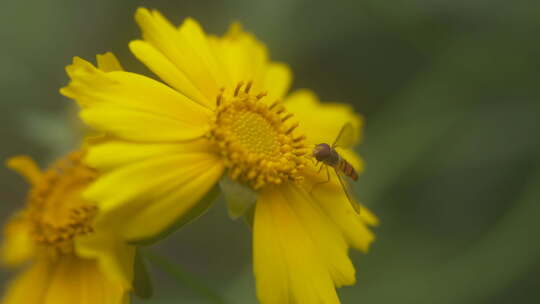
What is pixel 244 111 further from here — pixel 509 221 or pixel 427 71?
pixel 427 71

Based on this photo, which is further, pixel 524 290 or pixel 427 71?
pixel 427 71

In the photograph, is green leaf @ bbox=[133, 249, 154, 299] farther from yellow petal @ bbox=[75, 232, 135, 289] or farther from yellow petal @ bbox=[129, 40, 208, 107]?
yellow petal @ bbox=[129, 40, 208, 107]

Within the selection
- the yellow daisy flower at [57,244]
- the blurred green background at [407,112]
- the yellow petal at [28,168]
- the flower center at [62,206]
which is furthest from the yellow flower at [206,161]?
the blurred green background at [407,112]

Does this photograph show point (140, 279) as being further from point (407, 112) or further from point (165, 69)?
point (407, 112)

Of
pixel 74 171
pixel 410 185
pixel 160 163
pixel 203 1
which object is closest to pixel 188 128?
pixel 160 163

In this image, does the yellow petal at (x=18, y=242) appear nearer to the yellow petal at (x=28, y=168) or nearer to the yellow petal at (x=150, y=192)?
the yellow petal at (x=28, y=168)

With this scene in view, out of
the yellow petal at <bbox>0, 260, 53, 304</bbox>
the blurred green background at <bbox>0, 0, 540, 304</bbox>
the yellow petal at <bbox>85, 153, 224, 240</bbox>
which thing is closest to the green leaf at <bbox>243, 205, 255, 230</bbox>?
the yellow petal at <bbox>85, 153, 224, 240</bbox>
